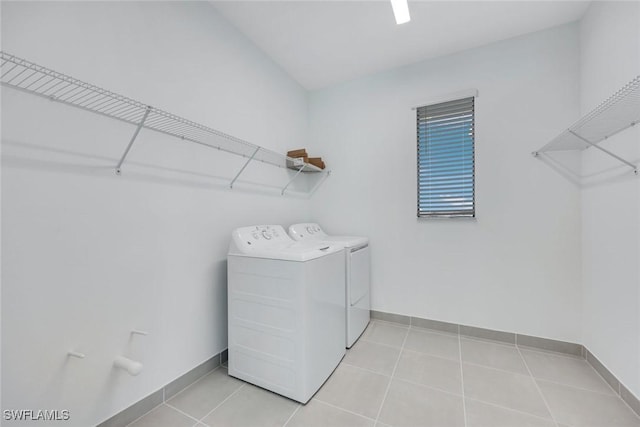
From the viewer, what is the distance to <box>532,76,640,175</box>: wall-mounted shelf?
3.53 feet

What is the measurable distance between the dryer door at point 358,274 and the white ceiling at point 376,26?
176 centimetres

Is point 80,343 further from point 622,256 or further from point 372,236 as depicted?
point 622,256

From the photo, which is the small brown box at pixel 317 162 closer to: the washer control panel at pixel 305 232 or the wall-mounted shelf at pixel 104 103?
the washer control panel at pixel 305 232

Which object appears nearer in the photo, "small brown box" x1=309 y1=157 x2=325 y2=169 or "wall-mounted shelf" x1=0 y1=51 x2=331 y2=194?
"wall-mounted shelf" x1=0 y1=51 x2=331 y2=194

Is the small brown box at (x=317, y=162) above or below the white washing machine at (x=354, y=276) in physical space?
above

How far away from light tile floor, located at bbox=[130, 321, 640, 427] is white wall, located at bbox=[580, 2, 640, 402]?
0.24 m

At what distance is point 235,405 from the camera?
1391 millimetres

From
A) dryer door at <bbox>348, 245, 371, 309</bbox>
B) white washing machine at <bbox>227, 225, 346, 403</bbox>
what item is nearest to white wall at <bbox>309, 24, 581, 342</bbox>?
dryer door at <bbox>348, 245, 371, 309</bbox>

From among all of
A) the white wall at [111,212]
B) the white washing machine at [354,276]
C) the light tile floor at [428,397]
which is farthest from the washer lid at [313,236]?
the light tile floor at [428,397]

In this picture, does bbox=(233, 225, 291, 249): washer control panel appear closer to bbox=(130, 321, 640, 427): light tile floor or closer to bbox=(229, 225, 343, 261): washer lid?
bbox=(229, 225, 343, 261): washer lid

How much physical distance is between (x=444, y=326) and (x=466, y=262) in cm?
62

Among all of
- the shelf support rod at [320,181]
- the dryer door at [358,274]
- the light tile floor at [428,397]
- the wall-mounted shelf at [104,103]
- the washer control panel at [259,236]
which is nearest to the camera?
the wall-mounted shelf at [104,103]

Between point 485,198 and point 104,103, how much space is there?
8.60ft

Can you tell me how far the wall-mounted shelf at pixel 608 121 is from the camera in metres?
1.08
